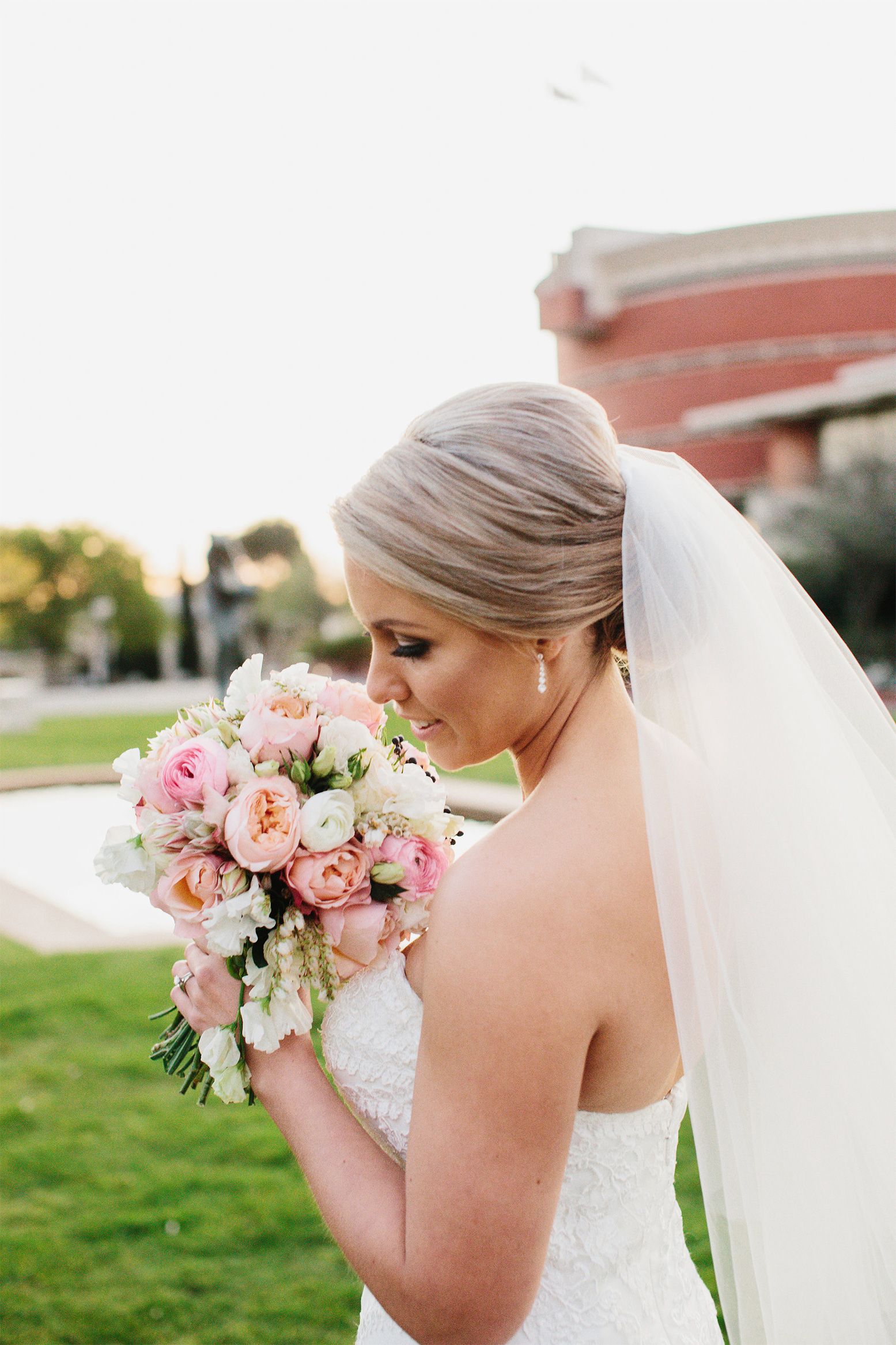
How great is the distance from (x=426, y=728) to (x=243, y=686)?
36 centimetres

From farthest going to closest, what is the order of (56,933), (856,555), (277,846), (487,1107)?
(856,555) < (56,933) < (277,846) < (487,1107)

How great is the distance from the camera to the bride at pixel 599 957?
1.39 metres

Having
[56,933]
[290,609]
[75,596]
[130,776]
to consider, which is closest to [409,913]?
[130,776]

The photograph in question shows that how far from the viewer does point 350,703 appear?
6.36 feet

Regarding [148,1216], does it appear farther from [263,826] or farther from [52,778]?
[52,778]

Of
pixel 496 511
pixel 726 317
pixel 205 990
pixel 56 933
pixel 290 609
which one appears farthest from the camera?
pixel 290 609

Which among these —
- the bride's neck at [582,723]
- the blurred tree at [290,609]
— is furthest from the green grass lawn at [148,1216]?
the blurred tree at [290,609]

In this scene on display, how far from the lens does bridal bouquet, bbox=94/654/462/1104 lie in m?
1.68

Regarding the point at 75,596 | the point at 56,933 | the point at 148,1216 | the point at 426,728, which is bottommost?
the point at 75,596

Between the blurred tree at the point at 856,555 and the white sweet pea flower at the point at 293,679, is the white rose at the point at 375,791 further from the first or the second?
the blurred tree at the point at 856,555

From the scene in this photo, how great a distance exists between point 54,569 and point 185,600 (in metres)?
22.7

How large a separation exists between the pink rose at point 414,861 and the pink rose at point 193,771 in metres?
0.29

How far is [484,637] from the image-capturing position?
164 cm

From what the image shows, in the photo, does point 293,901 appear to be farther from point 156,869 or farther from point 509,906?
point 509,906
